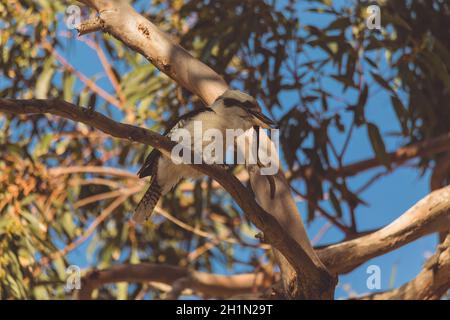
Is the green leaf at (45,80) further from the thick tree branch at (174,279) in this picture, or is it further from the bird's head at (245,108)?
the bird's head at (245,108)

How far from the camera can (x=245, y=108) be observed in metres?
2.71

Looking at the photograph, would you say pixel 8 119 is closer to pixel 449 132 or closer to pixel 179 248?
pixel 179 248

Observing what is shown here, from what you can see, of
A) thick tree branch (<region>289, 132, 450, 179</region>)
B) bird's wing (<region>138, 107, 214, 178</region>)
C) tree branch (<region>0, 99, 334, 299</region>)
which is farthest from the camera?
thick tree branch (<region>289, 132, 450, 179</region>)

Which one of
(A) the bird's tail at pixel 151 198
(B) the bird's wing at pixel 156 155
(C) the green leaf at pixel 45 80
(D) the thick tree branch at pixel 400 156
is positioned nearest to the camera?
(B) the bird's wing at pixel 156 155

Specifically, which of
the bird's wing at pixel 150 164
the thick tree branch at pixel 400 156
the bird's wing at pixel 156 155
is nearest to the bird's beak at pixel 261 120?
the bird's wing at pixel 156 155

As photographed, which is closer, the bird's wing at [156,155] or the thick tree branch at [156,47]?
the bird's wing at [156,155]

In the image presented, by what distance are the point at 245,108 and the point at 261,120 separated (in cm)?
7

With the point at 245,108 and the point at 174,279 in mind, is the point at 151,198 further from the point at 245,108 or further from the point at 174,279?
the point at 174,279

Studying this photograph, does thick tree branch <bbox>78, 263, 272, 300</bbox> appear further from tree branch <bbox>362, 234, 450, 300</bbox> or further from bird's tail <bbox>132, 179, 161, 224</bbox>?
tree branch <bbox>362, 234, 450, 300</bbox>

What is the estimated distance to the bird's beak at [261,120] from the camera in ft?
8.87

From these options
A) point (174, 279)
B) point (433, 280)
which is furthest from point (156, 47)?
point (174, 279)

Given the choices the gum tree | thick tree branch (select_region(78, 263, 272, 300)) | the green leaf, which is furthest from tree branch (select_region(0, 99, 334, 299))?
the green leaf

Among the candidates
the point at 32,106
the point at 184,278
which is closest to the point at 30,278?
the point at 184,278

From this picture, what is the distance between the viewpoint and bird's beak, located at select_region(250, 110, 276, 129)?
2705 mm
